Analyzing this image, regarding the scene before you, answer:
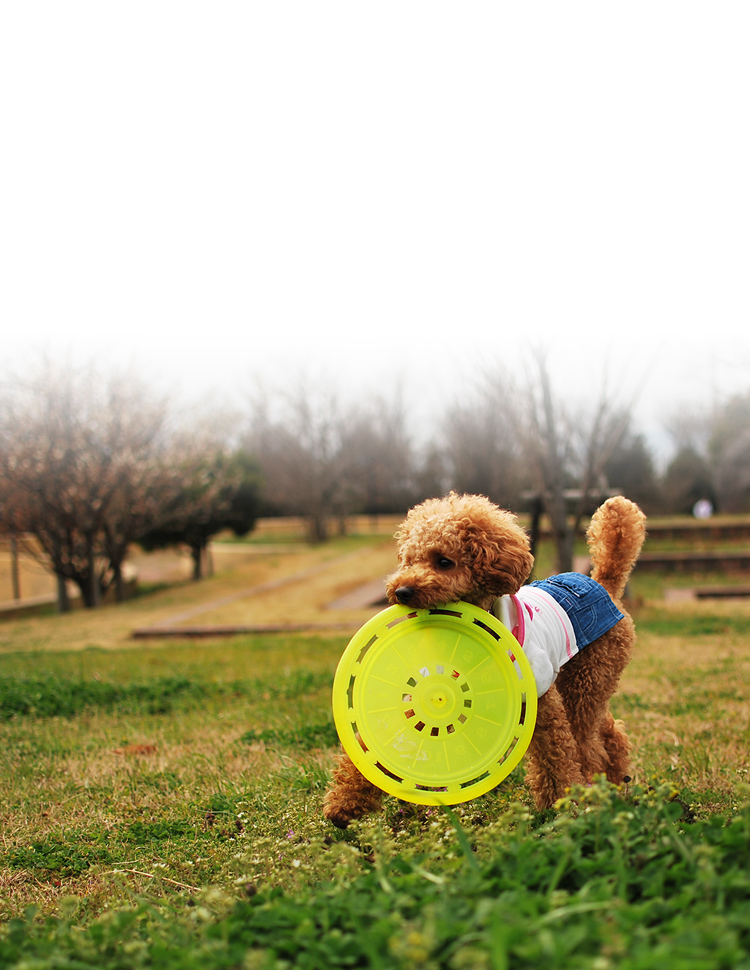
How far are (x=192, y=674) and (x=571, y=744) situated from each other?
426 centimetres

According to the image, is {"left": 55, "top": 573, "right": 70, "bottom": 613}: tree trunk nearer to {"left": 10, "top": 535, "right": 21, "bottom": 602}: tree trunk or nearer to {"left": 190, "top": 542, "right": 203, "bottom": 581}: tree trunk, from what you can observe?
{"left": 10, "top": 535, "right": 21, "bottom": 602}: tree trunk

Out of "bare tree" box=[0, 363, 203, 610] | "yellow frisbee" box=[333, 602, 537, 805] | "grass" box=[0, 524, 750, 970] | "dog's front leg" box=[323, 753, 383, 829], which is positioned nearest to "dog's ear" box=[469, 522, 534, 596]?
"yellow frisbee" box=[333, 602, 537, 805]

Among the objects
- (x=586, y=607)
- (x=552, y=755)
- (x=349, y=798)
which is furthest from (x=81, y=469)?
(x=552, y=755)

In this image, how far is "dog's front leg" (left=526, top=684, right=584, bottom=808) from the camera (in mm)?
2775

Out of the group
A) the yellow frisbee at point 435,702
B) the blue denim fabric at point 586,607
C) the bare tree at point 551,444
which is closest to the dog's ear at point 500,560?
the yellow frisbee at point 435,702

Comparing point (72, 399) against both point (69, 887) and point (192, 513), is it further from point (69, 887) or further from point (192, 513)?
point (69, 887)

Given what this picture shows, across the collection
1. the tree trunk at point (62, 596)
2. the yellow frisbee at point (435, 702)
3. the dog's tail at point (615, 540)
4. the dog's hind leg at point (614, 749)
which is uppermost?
the dog's tail at point (615, 540)

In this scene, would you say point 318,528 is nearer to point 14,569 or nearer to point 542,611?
point 14,569

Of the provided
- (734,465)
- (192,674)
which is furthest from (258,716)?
(734,465)

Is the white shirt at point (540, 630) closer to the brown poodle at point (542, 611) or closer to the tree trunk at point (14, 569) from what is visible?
the brown poodle at point (542, 611)

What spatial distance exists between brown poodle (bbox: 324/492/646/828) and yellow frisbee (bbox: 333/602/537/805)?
123mm

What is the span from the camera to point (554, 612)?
300 centimetres

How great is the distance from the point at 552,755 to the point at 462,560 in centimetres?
83

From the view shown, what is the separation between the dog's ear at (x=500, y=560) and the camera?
8.79 ft
